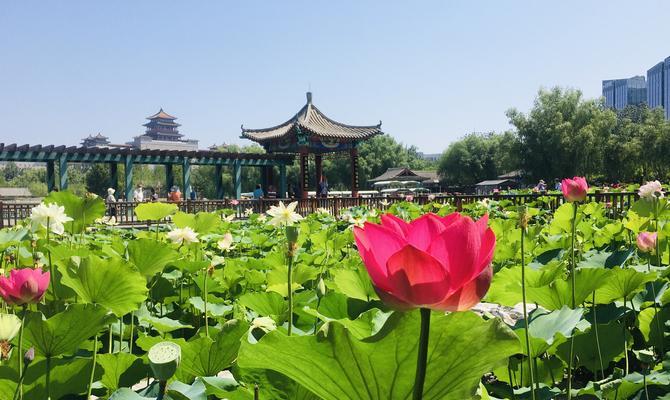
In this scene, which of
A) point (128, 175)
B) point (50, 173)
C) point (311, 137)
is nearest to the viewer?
point (50, 173)

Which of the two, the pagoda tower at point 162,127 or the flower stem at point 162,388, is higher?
the pagoda tower at point 162,127

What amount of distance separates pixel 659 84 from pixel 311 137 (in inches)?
4196

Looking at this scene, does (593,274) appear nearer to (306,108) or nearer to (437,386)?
(437,386)

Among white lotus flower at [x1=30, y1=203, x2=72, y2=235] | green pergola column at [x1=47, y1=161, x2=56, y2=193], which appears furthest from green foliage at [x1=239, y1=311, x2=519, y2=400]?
green pergola column at [x1=47, y1=161, x2=56, y2=193]

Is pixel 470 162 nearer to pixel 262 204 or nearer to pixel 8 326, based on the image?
pixel 262 204

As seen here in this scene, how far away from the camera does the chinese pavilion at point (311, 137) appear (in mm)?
19062

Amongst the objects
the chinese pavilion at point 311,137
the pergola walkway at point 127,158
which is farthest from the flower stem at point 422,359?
the chinese pavilion at point 311,137

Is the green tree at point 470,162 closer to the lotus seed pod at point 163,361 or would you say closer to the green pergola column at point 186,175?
the green pergola column at point 186,175

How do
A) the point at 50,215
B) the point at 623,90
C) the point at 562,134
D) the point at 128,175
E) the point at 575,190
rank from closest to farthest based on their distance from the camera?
the point at 575,190, the point at 50,215, the point at 128,175, the point at 562,134, the point at 623,90

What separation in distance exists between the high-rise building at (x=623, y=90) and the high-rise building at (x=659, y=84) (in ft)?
12.8

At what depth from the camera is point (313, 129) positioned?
18906mm

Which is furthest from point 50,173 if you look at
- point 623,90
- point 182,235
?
point 623,90

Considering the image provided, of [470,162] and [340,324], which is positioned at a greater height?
[470,162]

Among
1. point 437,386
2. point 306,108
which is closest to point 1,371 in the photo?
point 437,386
